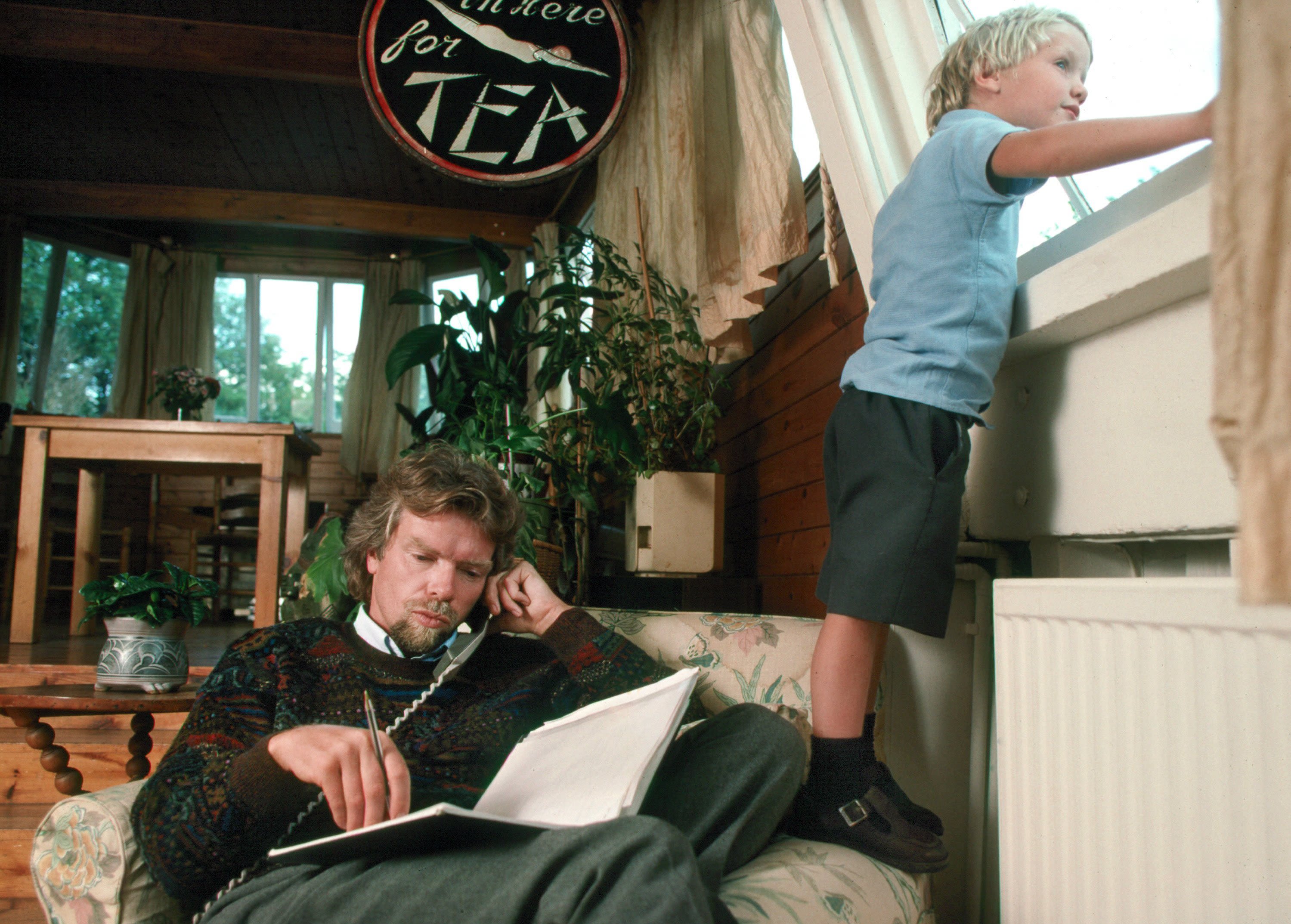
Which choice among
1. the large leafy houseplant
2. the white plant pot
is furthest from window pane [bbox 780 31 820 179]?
the large leafy houseplant

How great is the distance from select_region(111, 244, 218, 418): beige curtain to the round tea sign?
4781 millimetres

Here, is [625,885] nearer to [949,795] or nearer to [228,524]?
[949,795]

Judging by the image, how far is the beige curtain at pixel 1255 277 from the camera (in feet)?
1.10

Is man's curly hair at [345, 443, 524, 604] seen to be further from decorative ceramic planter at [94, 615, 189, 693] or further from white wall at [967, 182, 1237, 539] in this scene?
white wall at [967, 182, 1237, 539]

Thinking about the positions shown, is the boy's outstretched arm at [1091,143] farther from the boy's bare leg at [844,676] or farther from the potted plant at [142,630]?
the potted plant at [142,630]

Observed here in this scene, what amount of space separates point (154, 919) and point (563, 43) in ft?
6.54

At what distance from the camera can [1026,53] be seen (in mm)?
1057

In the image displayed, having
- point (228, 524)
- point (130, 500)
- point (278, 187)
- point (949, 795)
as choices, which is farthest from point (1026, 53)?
point (130, 500)

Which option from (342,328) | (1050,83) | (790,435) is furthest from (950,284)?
(342,328)

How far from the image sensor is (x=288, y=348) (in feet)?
22.1

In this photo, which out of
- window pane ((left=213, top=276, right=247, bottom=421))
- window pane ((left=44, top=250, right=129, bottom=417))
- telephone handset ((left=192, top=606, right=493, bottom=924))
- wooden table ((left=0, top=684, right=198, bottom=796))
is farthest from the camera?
window pane ((left=213, top=276, right=247, bottom=421))

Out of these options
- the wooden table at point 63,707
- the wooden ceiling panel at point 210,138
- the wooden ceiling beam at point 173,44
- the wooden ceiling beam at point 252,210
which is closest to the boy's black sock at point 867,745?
the wooden table at point 63,707

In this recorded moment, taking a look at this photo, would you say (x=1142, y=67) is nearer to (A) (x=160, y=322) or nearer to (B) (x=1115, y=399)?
(B) (x=1115, y=399)

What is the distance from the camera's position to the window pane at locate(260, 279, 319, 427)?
6.66m
